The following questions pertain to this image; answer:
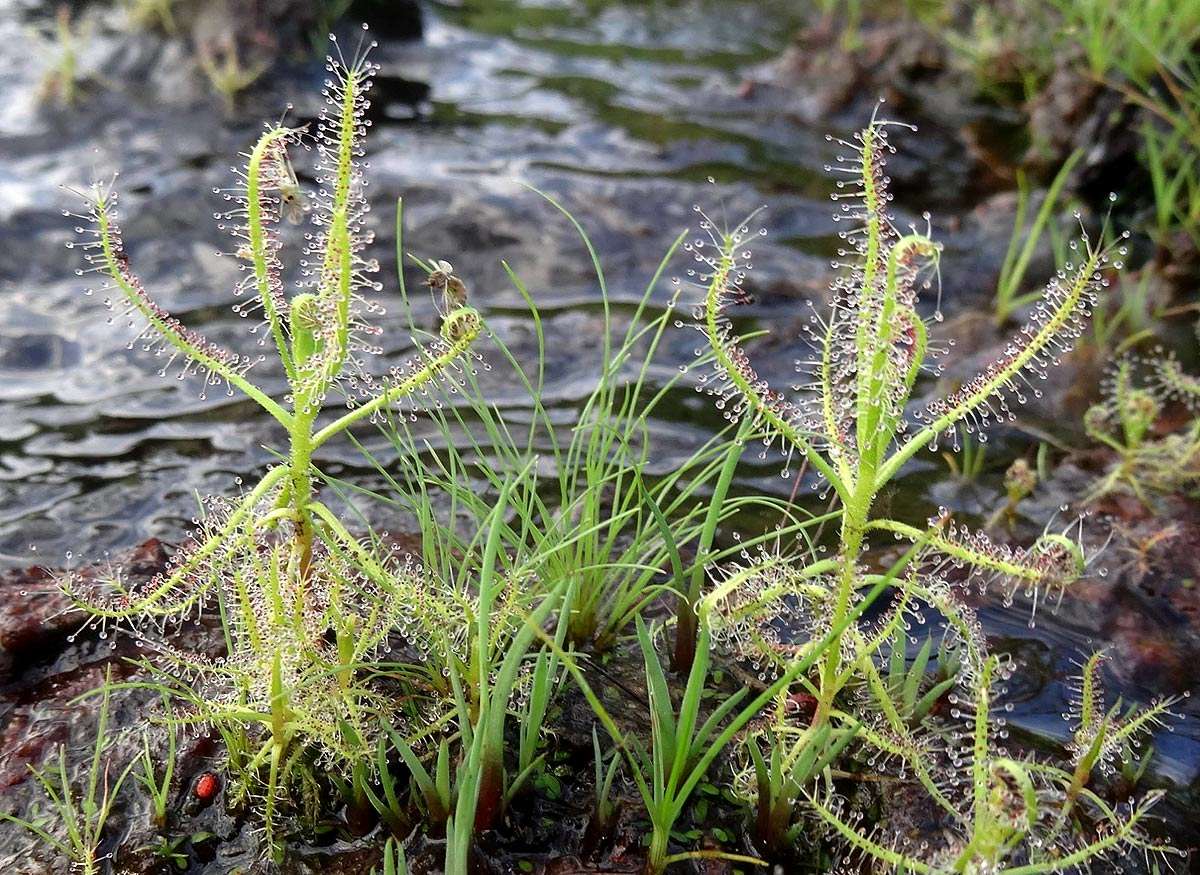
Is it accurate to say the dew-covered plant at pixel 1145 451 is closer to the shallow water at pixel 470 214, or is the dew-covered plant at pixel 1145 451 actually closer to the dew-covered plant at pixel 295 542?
the shallow water at pixel 470 214

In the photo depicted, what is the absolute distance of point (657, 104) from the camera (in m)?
7.39

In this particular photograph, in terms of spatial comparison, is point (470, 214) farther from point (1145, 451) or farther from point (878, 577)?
point (878, 577)

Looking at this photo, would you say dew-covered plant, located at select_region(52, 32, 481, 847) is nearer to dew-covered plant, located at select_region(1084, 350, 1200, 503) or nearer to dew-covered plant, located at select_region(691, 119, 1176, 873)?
dew-covered plant, located at select_region(691, 119, 1176, 873)

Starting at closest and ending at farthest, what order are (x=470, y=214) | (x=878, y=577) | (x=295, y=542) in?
(x=878, y=577)
(x=295, y=542)
(x=470, y=214)

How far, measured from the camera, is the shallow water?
387 centimetres

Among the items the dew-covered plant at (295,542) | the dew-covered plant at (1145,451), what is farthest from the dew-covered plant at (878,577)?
the dew-covered plant at (1145,451)

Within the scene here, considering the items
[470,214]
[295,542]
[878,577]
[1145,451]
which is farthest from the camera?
[470,214]

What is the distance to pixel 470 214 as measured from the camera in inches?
224

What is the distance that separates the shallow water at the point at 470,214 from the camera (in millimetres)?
3867

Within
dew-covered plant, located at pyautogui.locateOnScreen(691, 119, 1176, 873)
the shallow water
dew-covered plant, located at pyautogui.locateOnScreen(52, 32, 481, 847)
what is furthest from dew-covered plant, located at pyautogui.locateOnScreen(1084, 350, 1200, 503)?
dew-covered plant, located at pyautogui.locateOnScreen(52, 32, 481, 847)

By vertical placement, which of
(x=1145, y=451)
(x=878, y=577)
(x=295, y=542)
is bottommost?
(x=1145, y=451)

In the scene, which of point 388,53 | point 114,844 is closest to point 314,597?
point 114,844

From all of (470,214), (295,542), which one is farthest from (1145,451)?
(470,214)

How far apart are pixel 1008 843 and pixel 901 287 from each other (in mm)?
999
